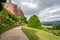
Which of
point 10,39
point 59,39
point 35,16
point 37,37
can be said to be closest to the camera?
point 10,39

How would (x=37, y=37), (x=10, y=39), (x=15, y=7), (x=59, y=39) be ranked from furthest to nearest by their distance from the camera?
(x=15, y=7) < (x=59, y=39) < (x=37, y=37) < (x=10, y=39)

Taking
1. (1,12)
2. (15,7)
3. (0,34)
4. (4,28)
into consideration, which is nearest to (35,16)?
(1,12)

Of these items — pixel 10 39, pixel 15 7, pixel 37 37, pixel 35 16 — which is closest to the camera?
pixel 10 39

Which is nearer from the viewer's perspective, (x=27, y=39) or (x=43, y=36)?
(x=27, y=39)

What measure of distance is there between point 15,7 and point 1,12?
28.8 metres

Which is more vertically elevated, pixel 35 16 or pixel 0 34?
pixel 35 16

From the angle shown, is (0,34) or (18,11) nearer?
(0,34)

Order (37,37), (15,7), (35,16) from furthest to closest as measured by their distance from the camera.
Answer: (15,7)
(35,16)
(37,37)

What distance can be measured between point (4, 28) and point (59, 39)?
6305 millimetres

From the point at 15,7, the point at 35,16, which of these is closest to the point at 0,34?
the point at 35,16

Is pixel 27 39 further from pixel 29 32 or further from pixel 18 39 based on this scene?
pixel 29 32

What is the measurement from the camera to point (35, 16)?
2658 cm

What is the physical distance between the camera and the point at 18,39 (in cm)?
1762

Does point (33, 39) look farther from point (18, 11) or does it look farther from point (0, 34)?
point (18, 11)
